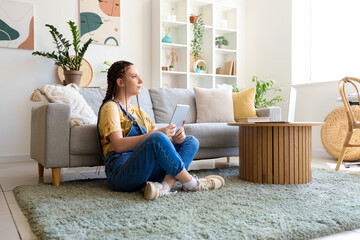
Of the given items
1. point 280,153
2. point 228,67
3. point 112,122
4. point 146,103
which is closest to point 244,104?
point 146,103

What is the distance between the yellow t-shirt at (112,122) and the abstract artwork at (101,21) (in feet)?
8.65

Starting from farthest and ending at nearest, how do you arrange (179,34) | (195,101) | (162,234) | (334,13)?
(179,34) < (334,13) < (195,101) < (162,234)

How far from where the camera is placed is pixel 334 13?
4.36 metres

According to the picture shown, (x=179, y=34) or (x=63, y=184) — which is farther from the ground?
(x=179, y=34)

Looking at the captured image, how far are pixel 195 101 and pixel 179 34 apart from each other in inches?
68.8

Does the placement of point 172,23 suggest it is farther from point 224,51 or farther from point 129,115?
point 129,115

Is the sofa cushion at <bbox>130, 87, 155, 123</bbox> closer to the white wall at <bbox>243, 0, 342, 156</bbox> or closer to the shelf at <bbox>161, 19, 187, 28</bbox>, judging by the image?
the shelf at <bbox>161, 19, 187, 28</bbox>

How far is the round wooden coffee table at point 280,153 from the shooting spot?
235 cm

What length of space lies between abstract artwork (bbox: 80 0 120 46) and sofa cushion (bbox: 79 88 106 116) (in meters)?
1.47

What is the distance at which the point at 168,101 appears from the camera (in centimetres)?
354

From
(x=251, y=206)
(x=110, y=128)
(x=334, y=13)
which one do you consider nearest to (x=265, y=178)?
(x=251, y=206)

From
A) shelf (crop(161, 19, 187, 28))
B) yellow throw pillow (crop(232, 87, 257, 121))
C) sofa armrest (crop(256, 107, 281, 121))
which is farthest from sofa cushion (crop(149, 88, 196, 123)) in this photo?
shelf (crop(161, 19, 187, 28))

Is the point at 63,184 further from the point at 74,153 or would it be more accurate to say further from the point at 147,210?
the point at 147,210

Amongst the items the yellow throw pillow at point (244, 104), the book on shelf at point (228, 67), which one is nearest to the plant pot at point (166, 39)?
the book on shelf at point (228, 67)
